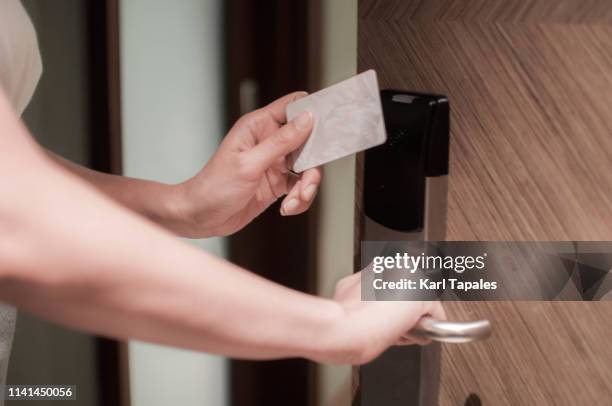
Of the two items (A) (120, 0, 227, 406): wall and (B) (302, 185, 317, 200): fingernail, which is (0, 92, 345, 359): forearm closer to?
(B) (302, 185, 317, 200): fingernail

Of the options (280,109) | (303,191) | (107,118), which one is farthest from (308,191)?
(107,118)

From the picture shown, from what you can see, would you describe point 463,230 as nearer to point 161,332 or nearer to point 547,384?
point 547,384

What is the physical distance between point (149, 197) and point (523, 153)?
44 cm

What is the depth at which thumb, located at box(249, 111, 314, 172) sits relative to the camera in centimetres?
74

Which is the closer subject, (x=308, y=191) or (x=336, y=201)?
(x=308, y=191)

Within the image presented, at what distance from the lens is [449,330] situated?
60 cm

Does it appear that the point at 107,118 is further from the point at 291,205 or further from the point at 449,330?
the point at 449,330

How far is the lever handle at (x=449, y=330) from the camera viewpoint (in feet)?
1.98

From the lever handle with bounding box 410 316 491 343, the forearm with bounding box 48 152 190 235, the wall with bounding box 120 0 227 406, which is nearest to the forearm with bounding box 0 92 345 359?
the lever handle with bounding box 410 316 491 343

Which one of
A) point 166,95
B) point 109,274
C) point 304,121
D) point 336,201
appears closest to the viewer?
point 109,274

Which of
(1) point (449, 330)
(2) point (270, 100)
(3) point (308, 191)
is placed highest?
(2) point (270, 100)

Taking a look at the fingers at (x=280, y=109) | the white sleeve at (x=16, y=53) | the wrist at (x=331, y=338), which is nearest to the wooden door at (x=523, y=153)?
the fingers at (x=280, y=109)

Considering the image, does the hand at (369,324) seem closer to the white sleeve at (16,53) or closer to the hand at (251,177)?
the hand at (251,177)

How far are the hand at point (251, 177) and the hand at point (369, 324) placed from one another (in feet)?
0.61
